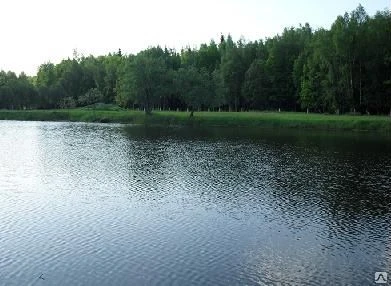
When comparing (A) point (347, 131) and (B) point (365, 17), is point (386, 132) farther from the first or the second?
(B) point (365, 17)

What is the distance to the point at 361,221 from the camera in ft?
103

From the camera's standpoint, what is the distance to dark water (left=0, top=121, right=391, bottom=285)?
22688 mm

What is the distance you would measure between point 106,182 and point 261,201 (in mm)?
15242

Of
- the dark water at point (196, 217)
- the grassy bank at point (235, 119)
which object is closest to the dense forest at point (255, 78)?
the grassy bank at point (235, 119)

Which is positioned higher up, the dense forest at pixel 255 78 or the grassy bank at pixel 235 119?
the dense forest at pixel 255 78

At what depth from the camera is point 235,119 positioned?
10644 centimetres

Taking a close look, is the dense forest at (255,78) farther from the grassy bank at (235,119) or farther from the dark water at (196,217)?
the dark water at (196,217)

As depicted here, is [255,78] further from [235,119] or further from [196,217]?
[196,217]

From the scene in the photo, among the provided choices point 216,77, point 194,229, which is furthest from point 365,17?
point 194,229

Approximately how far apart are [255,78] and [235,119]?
2915 cm

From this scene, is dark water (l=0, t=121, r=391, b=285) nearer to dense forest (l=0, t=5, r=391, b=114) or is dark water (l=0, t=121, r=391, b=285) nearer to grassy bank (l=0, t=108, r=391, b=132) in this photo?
grassy bank (l=0, t=108, r=391, b=132)

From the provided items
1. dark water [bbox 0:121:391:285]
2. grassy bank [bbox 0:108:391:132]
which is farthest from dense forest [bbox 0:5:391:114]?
dark water [bbox 0:121:391:285]

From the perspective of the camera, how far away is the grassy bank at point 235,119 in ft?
292

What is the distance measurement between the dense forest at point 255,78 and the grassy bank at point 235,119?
22.9ft
